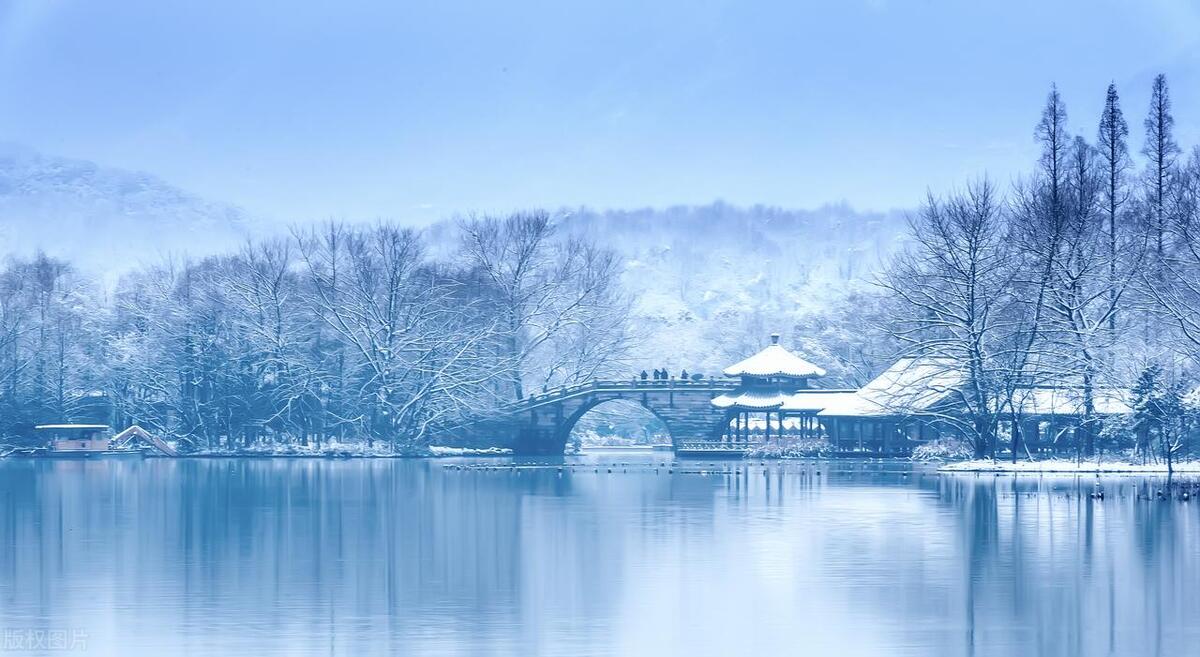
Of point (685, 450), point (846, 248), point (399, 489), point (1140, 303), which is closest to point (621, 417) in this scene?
point (685, 450)

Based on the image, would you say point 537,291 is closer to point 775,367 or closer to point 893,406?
point 775,367

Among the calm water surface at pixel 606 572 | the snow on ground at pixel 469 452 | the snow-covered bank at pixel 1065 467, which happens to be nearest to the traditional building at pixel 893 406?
the snow-covered bank at pixel 1065 467

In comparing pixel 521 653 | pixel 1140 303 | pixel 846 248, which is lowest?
pixel 521 653

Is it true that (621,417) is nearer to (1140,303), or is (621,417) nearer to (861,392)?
(861,392)

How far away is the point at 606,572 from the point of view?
26750mm

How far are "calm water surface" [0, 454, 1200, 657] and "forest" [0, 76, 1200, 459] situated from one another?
38.0 feet

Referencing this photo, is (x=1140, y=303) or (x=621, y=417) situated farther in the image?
(x=621, y=417)

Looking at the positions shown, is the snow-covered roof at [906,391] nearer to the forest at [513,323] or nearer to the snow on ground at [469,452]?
the forest at [513,323]

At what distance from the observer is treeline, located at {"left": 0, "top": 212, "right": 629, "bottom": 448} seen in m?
77.9

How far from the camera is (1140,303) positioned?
5816 centimetres

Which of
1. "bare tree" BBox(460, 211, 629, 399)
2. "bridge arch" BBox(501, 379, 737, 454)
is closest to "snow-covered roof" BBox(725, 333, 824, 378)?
"bridge arch" BBox(501, 379, 737, 454)

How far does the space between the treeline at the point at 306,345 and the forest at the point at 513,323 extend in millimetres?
127

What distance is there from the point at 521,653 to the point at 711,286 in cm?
15750

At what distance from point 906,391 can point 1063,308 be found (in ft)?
22.7
